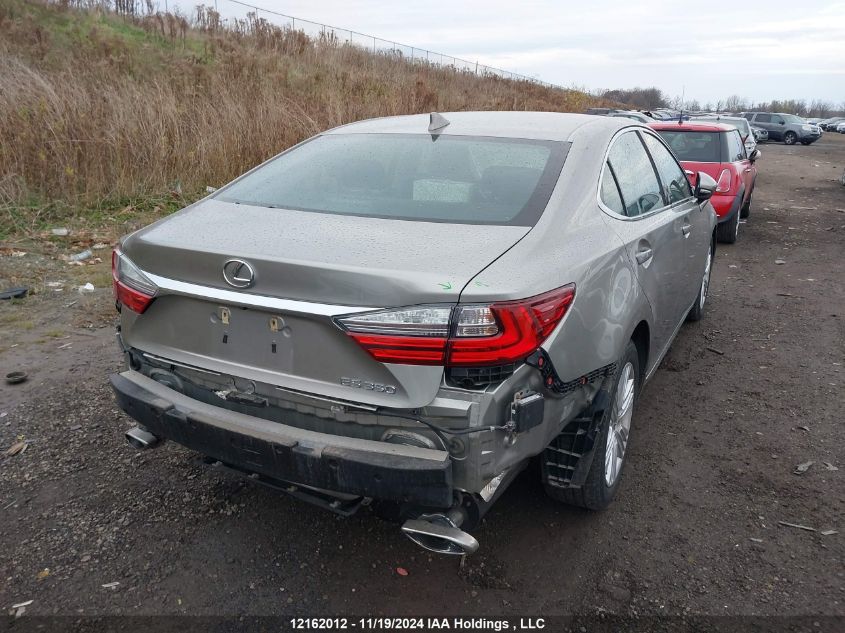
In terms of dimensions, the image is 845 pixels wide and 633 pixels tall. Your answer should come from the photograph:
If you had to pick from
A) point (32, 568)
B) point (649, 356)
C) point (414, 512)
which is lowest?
point (32, 568)

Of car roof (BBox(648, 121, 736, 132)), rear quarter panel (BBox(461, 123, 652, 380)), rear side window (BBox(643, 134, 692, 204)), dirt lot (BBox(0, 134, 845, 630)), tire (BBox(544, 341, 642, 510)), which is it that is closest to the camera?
rear quarter panel (BBox(461, 123, 652, 380))

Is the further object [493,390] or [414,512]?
[414,512]

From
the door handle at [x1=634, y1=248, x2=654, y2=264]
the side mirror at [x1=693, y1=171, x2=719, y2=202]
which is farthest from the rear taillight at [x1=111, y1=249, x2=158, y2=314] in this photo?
the side mirror at [x1=693, y1=171, x2=719, y2=202]

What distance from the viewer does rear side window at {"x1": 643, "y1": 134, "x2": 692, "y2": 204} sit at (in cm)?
397

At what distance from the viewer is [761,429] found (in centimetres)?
384

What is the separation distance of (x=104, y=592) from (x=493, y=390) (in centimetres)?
166

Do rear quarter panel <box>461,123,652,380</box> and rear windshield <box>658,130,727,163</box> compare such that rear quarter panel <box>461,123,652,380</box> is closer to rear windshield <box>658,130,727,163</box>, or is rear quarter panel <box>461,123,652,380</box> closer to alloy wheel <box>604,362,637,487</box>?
alloy wheel <box>604,362,637,487</box>

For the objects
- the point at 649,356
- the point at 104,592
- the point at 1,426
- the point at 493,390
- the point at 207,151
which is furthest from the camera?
the point at 207,151

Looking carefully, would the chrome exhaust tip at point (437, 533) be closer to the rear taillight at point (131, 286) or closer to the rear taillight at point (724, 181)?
the rear taillight at point (131, 286)

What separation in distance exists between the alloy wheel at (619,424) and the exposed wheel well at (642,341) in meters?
→ 0.13

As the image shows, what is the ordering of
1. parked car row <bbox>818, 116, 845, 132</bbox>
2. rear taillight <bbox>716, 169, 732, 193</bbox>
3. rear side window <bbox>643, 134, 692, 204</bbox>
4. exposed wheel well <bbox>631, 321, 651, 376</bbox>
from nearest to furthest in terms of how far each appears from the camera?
exposed wheel well <bbox>631, 321, 651, 376</bbox>
rear side window <bbox>643, 134, 692, 204</bbox>
rear taillight <bbox>716, 169, 732, 193</bbox>
parked car row <bbox>818, 116, 845, 132</bbox>

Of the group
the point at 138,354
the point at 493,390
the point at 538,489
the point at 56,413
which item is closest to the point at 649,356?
the point at 538,489

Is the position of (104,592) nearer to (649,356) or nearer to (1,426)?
(1,426)

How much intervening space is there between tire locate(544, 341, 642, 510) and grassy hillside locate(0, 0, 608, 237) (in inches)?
255
